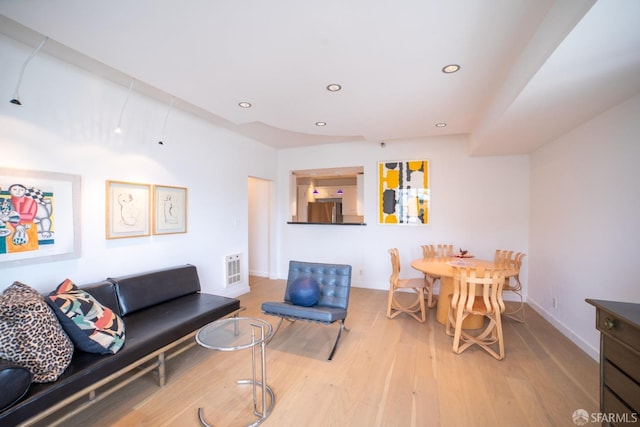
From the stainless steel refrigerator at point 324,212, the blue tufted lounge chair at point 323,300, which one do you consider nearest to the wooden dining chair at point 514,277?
the blue tufted lounge chair at point 323,300

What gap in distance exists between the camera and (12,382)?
4.41 feet

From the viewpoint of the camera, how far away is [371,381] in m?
2.22

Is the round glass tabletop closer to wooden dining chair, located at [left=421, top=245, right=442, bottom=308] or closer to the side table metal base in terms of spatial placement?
the side table metal base

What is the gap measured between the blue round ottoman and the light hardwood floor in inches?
17.4

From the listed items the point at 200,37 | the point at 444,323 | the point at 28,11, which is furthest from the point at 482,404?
the point at 28,11

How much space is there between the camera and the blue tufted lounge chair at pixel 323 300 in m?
2.61

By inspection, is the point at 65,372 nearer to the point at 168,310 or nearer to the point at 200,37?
the point at 168,310

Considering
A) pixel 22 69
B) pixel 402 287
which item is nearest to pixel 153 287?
pixel 22 69

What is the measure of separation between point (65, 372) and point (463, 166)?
5.16 metres

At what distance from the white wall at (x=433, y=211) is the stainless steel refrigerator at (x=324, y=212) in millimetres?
1730

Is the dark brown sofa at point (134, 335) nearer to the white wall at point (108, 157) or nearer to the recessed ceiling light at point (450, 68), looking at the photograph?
the white wall at point (108, 157)

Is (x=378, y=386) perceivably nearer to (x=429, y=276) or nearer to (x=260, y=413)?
(x=260, y=413)

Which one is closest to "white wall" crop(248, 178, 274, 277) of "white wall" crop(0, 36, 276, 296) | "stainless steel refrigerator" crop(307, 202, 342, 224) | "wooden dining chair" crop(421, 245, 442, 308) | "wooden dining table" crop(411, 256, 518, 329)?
"white wall" crop(0, 36, 276, 296)

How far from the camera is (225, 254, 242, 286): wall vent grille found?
4.20 meters
